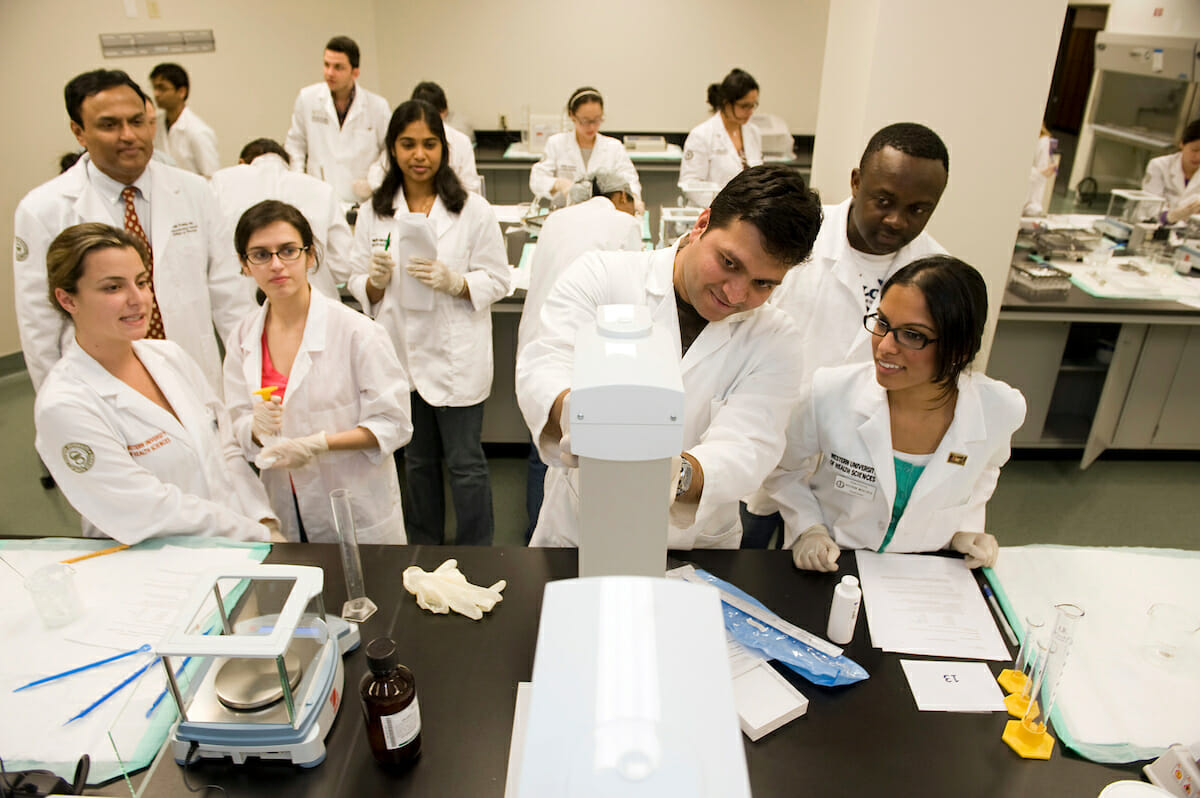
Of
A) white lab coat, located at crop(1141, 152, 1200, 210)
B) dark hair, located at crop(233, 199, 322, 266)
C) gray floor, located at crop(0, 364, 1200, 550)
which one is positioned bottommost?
gray floor, located at crop(0, 364, 1200, 550)

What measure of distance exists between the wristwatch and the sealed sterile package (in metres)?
0.23

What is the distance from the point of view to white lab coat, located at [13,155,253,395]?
92.0 inches

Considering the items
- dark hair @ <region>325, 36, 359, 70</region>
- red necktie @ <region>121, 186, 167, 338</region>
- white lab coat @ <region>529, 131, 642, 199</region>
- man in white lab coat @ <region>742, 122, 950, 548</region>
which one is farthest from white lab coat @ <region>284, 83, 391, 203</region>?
man in white lab coat @ <region>742, 122, 950, 548</region>

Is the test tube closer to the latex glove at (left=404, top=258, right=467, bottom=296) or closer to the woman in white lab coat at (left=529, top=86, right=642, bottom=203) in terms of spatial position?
the latex glove at (left=404, top=258, right=467, bottom=296)

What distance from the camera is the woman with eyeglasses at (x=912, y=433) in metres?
1.50

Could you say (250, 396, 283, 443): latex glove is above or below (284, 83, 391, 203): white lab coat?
below

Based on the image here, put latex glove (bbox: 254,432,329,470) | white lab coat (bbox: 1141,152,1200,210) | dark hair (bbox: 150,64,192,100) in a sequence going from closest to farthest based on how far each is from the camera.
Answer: latex glove (bbox: 254,432,329,470)
dark hair (bbox: 150,64,192,100)
white lab coat (bbox: 1141,152,1200,210)

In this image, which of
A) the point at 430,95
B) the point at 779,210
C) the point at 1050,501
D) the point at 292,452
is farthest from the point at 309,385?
the point at 1050,501

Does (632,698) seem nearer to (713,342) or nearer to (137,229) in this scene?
(713,342)

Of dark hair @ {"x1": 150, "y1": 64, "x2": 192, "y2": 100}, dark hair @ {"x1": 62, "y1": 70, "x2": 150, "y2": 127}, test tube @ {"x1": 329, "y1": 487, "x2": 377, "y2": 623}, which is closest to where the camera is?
test tube @ {"x1": 329, "y1": 487, "x2": 377, "y2": 623}

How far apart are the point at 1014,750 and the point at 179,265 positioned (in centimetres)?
282

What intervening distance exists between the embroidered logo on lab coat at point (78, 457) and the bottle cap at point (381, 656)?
0.94 metres

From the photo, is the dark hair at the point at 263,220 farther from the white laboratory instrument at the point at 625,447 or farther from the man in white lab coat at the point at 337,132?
the man in white lab coat at the point at 337,132

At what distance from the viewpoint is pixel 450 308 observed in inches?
104
